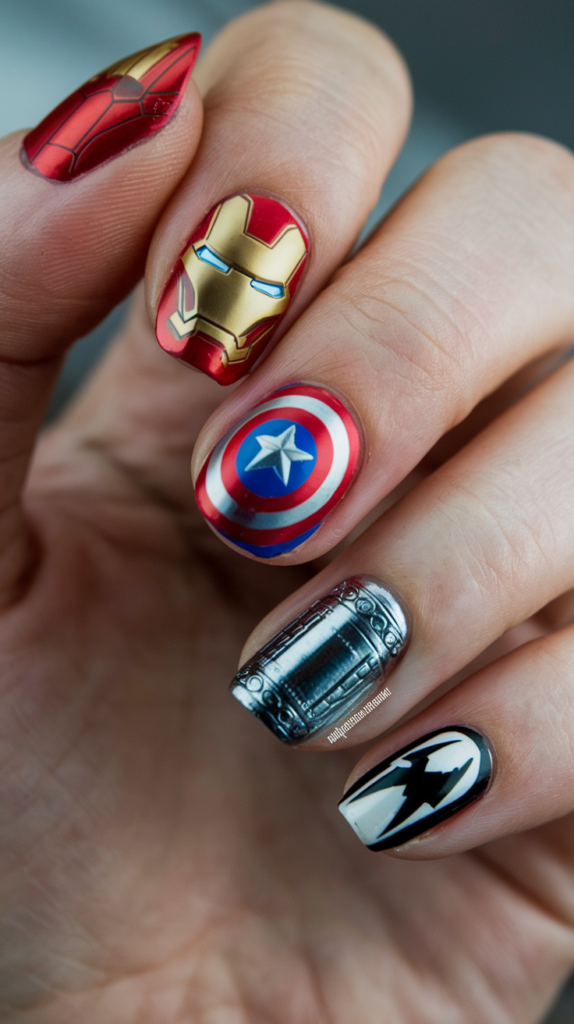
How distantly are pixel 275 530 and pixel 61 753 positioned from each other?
0.37 meters

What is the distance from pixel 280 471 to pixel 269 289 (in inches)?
6.1

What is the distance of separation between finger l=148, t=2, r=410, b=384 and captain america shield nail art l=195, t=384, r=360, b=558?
63mm

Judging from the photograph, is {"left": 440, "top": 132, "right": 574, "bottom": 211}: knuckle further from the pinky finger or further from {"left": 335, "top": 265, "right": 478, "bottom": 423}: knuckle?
the pinky finger

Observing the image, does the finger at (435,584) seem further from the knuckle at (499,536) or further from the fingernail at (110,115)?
the fingernail at (110,115)

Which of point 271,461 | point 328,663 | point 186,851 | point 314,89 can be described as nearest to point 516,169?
point 314,89

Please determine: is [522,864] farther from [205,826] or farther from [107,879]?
[107,879]

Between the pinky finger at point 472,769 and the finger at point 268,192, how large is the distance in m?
0.36

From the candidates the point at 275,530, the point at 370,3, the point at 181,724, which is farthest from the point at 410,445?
the point at 370,3

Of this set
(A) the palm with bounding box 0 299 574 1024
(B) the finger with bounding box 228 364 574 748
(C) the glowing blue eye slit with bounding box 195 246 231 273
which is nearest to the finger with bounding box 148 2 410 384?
(C) the glowing blue eye slit with bounding box 195 246 231 273

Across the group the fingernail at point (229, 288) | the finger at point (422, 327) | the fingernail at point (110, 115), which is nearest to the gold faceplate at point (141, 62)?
the fingernail at point (110, 115)

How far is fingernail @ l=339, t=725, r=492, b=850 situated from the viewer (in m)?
0.64

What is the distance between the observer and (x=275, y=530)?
58cm

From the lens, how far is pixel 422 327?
658 mm

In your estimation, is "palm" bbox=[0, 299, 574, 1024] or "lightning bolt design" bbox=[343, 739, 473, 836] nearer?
"lightning bolt design" bbox=[343, 739, 473, 836]
